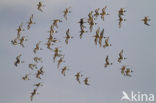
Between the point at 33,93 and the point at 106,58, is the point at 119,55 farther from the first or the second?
the point at 33,93

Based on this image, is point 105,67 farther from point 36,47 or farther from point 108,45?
point 36,47

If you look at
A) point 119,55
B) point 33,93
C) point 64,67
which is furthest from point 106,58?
point 33,93

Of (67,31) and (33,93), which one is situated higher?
(67,31)

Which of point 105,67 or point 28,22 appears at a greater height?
point 28,22

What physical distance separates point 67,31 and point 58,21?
140 inches

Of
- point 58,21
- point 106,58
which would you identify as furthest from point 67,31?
point 106,58

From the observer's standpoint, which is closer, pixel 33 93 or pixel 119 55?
pixel 119 55

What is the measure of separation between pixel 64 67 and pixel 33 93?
26.6ft

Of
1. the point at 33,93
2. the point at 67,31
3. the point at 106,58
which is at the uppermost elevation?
the point at 67,31

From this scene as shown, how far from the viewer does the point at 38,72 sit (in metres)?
92.4

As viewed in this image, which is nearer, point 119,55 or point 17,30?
point 119,55

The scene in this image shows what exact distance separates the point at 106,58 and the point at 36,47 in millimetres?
14751

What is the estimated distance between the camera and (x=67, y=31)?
3529 inches

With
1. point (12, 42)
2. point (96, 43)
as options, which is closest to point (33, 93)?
point (12, 42)
